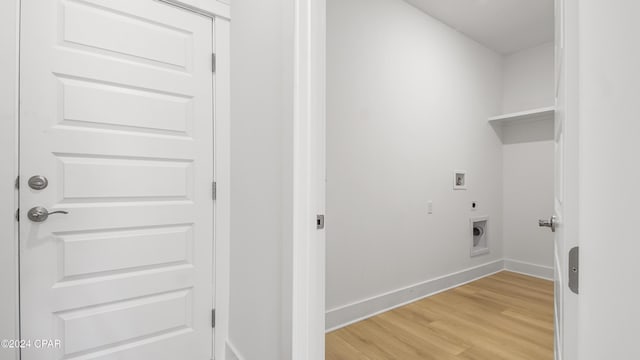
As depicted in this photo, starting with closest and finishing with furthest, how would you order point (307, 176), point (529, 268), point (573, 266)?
point (573, 266) < point (307, 176) < point (529, 268)

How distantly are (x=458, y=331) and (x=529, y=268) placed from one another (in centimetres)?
206

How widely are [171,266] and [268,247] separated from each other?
700 millimetres

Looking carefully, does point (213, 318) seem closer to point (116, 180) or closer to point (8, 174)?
point (116, 180)

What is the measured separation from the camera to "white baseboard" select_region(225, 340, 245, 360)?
5.16 ft

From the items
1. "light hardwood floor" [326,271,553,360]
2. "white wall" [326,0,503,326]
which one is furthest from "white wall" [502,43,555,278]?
"light hardwood floor" [326,271,553,360]

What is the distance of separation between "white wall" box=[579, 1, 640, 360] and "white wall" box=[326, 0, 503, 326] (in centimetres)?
184

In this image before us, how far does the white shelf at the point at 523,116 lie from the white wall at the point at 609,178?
11.1 feet

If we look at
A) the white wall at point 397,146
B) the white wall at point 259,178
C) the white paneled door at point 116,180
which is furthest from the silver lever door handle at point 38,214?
the white wall at point 397,146

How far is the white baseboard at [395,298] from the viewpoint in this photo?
2.13 metres

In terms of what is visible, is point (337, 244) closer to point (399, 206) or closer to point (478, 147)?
point (399, 206)

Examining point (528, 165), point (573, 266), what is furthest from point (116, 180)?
point (528, 165)

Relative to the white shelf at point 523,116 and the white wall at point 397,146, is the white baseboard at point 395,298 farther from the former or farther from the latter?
the white shelf at point 523,116

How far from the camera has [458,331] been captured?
2084 millimetres

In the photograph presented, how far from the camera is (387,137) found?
8.19ft
